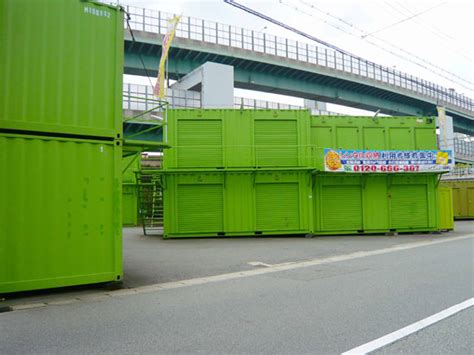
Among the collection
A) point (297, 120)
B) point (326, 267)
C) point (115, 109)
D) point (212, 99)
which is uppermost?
point (212, 99)

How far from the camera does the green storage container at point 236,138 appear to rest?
16719 mm

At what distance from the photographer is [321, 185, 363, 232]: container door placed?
1769 cm

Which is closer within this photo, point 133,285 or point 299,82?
point 133,285

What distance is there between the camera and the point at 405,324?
202 inches

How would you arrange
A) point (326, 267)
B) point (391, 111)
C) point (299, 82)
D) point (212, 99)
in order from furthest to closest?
point (391, 111) → point (299, 82) → point (212, 99) → point (326, 267)

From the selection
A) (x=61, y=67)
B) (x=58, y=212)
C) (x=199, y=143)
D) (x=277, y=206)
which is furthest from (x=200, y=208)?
(x=61, y=67)

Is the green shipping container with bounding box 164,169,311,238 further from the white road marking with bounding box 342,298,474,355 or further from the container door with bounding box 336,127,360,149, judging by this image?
the white road marking with bounding box 342,298,474,355

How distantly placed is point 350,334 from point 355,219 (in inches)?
540

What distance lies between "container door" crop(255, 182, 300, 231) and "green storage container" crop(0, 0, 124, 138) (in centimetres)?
1020

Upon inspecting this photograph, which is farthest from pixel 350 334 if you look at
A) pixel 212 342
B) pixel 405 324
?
pixel 212 342

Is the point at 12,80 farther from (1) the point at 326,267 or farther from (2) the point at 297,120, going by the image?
(2) the point at 297,120

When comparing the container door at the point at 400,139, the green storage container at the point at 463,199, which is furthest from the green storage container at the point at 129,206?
the green storage container at the point at 463,199

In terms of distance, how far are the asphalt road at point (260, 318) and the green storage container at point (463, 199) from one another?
24.7 meters

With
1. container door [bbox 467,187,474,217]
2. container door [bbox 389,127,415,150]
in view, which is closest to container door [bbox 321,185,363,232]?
container door [bbox 389,127,415,150]
